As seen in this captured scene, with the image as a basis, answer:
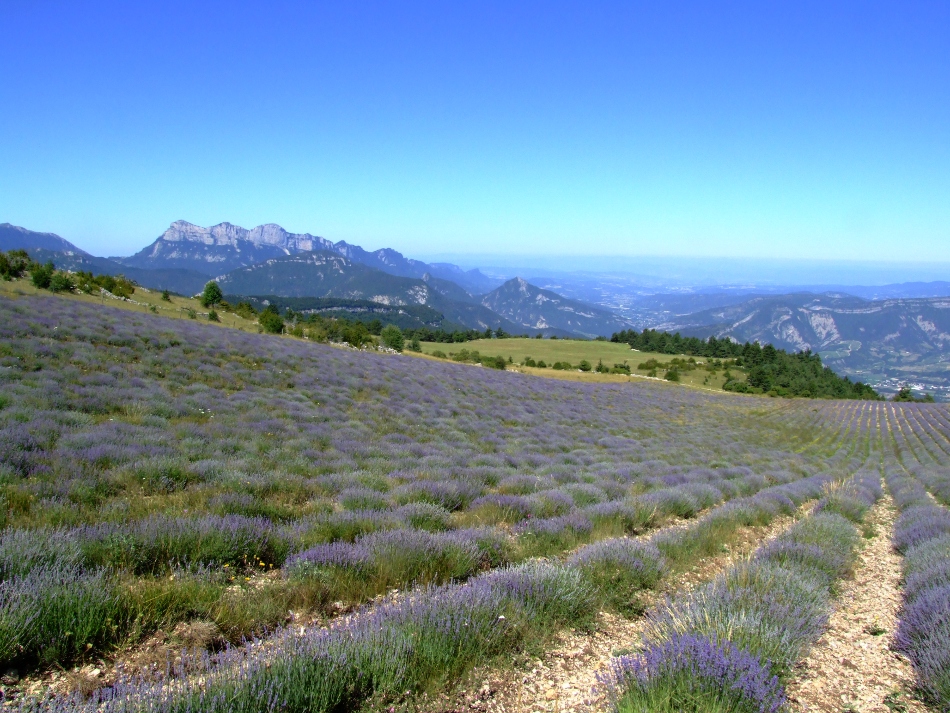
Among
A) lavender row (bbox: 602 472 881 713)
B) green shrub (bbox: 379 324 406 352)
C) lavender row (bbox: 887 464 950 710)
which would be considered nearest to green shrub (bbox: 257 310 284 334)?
green shrub (bbox: 379 324 406 352)

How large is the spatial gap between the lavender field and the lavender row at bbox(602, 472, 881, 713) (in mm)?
20

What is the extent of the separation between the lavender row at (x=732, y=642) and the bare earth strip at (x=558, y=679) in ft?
0.77

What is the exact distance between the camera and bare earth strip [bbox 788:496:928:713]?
3271mm

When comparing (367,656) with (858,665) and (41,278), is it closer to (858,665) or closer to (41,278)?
(858,665)

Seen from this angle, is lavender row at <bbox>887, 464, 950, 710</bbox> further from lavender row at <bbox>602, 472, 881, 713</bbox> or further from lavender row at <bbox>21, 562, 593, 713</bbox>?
lavender row at <bbox>21, 562, 593, 713</bbox>

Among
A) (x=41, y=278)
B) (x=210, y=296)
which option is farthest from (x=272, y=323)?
(x=41, y=278)

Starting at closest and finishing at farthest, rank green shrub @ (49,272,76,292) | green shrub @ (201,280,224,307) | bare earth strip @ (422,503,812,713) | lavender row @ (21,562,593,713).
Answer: lavender row @ (21,562,593,713) → bare earth strip @ (422,503,812,713) → green shrub @ (49,272,76,292) → green shrub @ (201,280,224,307)

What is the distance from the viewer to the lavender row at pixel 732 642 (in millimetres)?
2631

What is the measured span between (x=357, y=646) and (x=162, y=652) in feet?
4.38

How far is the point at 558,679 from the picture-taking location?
3281 mm

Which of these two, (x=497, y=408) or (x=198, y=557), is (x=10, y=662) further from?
(x=497, y=408)

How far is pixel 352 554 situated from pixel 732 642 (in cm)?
313

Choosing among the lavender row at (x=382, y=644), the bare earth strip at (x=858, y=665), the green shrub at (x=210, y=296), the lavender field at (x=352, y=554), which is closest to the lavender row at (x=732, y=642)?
the lavender field at (x=352, y=554)

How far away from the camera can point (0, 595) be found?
2.81 meters
